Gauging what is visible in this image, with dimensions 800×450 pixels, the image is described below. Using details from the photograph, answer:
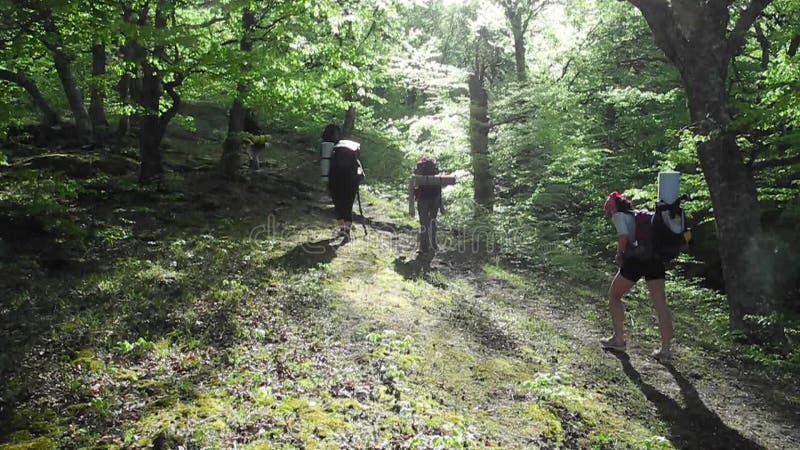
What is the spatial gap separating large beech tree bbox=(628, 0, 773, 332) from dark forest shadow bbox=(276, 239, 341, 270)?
21.6ft

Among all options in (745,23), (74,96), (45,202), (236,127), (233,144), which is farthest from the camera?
(233,144)

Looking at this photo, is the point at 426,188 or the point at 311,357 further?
the point at 426,188

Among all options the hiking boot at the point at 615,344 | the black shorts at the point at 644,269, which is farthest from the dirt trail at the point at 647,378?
the black shorts at the point at 644,269

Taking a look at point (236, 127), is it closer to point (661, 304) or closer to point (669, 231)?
point (669, 231)

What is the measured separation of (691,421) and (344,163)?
23.8 feet

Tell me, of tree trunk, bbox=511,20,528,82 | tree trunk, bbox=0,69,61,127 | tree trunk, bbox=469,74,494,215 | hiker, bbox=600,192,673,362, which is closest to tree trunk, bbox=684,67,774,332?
hiker, bbox=600,192,673,362

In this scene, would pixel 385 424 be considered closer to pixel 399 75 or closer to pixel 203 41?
pixel 203 41

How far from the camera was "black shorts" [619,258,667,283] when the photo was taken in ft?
21.0

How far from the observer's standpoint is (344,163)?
34.0 feet

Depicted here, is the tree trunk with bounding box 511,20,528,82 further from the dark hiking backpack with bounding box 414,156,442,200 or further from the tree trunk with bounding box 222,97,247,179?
the dark hiking backpack with bounding box 414,156,442,200

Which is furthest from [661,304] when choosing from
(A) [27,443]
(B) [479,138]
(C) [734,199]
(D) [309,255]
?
(B) [479,138]

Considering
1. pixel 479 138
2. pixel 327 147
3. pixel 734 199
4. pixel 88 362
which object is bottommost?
pixel 88 362

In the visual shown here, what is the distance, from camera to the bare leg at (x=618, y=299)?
6660mm

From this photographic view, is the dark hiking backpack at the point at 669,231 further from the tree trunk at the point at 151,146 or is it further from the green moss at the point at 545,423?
the tree trunk at the point at 151,146
